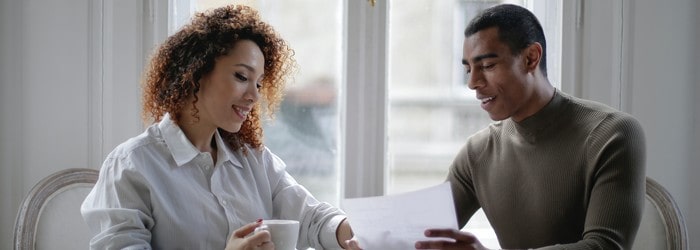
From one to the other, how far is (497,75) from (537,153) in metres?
0.20

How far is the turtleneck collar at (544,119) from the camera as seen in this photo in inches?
64.4

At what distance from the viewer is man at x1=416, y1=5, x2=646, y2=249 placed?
1.47 metres

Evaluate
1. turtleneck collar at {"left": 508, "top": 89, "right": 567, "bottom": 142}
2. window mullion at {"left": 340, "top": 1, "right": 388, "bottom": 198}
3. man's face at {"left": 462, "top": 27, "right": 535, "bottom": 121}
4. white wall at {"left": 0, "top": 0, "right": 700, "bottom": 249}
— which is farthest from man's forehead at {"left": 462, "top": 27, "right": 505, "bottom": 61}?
white wall at {"left": 0, "top": 0, "right": 700, "bottom": 249}

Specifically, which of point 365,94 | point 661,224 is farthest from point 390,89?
point 661,224

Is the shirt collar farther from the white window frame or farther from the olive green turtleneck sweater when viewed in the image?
the white window frame

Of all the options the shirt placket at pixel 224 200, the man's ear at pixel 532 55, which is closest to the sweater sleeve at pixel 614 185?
the man's ear at pixel 532 55

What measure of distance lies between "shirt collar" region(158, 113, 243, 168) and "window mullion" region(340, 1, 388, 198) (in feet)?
2.84

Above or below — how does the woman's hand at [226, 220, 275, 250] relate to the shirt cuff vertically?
above

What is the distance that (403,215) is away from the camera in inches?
51.9

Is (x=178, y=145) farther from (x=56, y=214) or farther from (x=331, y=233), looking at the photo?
(x=56, y=214)

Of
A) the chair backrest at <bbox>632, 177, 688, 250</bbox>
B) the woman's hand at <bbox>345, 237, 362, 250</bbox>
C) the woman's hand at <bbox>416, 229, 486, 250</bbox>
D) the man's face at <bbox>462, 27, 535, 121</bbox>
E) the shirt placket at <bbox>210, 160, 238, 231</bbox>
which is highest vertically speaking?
the man's face at <bbox>462, 27, 535, 121</bbox>

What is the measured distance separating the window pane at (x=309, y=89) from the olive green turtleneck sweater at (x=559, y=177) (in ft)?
2.46

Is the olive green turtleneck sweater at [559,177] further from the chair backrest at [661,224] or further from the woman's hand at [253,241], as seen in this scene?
the chair backrest at [661,224]

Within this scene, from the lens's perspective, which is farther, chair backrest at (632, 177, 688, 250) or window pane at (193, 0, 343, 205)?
window pane at (193, 0, 343, 205)
